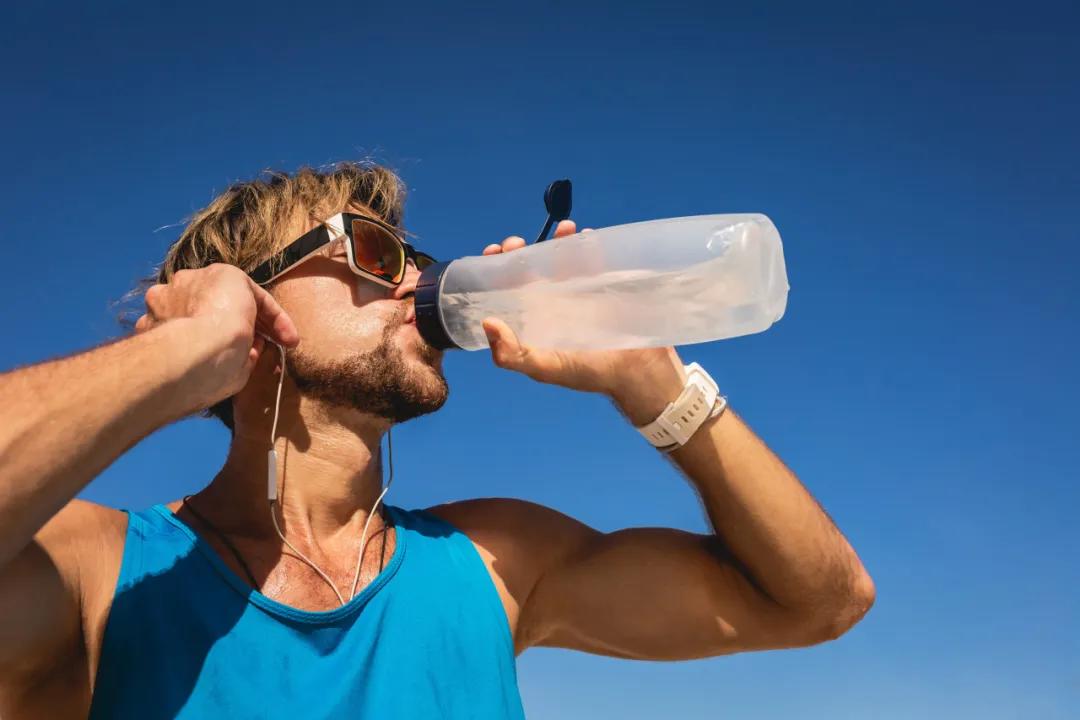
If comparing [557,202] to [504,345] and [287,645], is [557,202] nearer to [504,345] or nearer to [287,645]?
[504,345]

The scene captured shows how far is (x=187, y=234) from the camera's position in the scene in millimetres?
4180

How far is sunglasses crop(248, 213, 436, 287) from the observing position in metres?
3.64

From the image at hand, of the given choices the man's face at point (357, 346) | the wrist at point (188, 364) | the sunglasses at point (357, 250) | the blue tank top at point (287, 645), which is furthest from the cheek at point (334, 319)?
the wrist at point (188, 364)

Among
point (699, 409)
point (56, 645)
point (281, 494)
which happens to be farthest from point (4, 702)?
point (699, 409)

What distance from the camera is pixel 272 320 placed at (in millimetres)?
2924

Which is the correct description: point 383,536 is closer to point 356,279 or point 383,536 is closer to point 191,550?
point 191,550

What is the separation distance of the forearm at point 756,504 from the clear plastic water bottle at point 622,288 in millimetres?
216

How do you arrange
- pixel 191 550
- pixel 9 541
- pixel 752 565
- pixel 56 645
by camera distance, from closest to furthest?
pixel 9 541 → pixel 56 645 → pixel 191 550 → pixel 752 565

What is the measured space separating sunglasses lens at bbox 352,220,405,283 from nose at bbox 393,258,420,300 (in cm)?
3

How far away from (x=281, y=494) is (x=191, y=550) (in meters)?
0.49

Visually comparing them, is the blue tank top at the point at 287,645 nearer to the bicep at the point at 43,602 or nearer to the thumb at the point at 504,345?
the bicep at the point at 43,602

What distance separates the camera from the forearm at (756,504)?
3.21 metres

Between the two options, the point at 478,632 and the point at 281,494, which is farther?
the point at 281,494

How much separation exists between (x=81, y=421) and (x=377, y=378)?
137 cm
